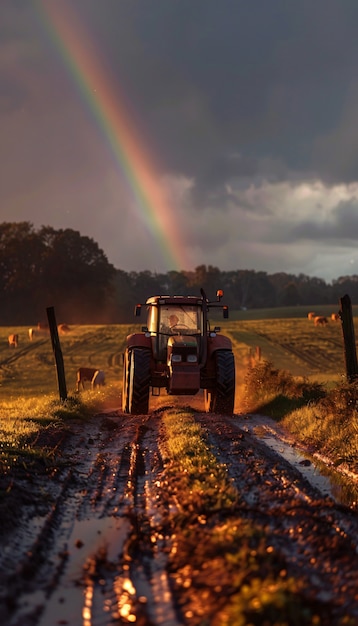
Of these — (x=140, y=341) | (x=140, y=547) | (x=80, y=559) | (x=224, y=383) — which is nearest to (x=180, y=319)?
(x=140, y=341)

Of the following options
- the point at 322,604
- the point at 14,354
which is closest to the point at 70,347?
the point at 14,354

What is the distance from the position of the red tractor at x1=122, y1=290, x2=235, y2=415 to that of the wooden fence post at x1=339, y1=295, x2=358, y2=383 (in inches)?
106

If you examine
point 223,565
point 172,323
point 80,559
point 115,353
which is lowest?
point 115,353

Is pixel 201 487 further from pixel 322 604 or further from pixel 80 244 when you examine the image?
pixel 80 244

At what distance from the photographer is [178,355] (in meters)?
12.8

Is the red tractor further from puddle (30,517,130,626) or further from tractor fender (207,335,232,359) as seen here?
puddle (30,517,130,626)

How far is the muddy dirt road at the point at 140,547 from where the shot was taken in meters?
3.62

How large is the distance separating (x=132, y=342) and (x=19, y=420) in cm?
337

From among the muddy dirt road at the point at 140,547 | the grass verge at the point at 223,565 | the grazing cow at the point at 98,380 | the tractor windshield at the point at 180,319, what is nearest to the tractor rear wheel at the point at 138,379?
the tractor windshield at the point at 180,319

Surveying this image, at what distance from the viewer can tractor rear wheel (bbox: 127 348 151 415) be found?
1333cm

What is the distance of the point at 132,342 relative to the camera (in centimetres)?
1402

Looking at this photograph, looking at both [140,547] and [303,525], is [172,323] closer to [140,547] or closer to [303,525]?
[303,525]

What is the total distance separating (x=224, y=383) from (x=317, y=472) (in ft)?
19.6

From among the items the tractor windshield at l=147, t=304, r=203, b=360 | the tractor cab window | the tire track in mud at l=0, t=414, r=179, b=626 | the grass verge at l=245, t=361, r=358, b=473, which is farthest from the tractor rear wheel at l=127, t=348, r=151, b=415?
the tire track in mud at l=0, t=414, r=179, b=626
